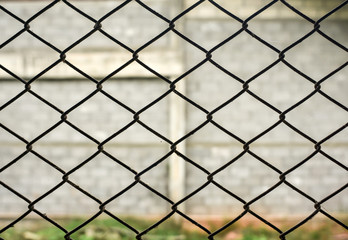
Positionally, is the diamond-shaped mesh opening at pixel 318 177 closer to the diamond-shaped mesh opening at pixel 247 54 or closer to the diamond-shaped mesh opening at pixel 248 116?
the diamond-shaped mesh opening at pixel 248 116

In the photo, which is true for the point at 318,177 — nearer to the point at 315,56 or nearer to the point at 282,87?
the point at 282,87

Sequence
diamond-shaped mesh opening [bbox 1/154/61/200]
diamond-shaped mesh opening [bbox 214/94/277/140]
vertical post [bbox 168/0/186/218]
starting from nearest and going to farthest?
vertical post [bbox 168/0/186/218]
diamond-shaped mesh opening [bbox 214/94/277/140]
diamond-shaped mesh opening [bbox 1/154/61/200]

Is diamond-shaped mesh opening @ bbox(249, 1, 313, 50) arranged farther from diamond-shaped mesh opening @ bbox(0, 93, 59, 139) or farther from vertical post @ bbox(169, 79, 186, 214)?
diamond-shaped mesh opening @ bbox(0, 93, 59, 139)

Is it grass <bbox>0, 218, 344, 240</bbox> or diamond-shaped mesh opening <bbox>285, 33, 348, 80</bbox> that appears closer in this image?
grass <bbox>0, 218, 344, 240</bbox>

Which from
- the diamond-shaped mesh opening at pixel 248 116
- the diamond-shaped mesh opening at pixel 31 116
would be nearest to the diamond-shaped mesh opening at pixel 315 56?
the diamond-shaped mesh opening at pixel 248 116

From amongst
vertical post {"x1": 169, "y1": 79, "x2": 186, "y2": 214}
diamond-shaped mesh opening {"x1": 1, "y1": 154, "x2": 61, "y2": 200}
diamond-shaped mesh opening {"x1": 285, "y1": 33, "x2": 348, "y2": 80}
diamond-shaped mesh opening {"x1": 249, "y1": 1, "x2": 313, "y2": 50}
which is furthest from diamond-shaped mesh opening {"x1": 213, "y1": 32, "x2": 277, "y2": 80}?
diamond-shaped mesh opening {"x1": 1, "y1": 154, "x2": 61, "y2": 200}

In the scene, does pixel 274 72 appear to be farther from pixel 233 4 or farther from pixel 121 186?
pixel 121 186

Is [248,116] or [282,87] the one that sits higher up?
[282,87]

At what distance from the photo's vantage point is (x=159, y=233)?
3918mm

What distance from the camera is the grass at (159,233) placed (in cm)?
378

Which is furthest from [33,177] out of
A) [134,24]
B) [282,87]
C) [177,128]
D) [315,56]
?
[315,56]

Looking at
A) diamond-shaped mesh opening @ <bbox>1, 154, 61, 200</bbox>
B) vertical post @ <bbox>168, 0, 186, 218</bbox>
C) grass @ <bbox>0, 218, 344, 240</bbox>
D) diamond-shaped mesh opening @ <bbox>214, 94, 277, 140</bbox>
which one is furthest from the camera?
diamond-shaped mesh opening @ <bbox>1, 154, 61, 200</bbox>

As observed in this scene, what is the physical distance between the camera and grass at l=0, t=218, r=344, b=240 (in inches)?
149

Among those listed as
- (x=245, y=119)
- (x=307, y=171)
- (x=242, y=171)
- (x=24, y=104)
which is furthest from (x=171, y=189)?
(x=24, y=104)
